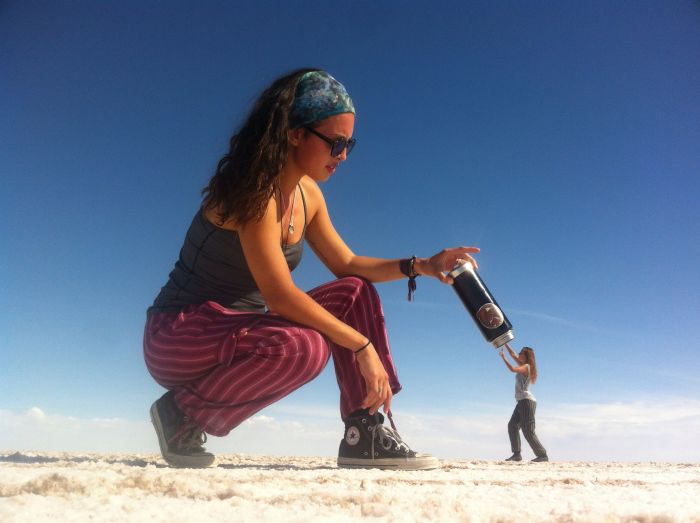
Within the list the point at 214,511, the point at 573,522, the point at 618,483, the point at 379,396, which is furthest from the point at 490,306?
the point at 214,511

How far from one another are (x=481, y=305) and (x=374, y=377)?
68cm

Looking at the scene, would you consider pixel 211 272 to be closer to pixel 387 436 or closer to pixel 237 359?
pixel 237 359

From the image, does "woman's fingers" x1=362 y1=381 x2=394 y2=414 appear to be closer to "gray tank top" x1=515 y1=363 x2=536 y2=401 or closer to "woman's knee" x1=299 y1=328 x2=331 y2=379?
"woman's knee" x1=299 y1=328 x2=331 y2=379

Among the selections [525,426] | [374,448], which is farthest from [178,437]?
[525,426]

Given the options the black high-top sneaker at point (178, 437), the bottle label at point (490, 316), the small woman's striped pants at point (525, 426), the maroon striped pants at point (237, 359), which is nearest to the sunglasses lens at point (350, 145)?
the maroon striped pants at point (237, 359)

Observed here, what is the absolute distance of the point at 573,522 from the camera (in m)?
1.34

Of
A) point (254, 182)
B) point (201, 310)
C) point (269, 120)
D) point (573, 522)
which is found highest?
point (269, 120)

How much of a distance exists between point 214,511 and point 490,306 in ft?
5.89

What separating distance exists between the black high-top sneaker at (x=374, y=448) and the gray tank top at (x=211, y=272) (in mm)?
758

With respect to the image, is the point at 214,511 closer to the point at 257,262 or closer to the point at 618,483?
the point at 257,262

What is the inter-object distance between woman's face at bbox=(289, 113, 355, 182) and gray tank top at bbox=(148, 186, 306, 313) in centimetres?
39

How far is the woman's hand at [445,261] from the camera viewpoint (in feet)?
9.50

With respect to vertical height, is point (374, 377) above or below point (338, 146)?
below

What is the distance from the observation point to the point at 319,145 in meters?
2.57
